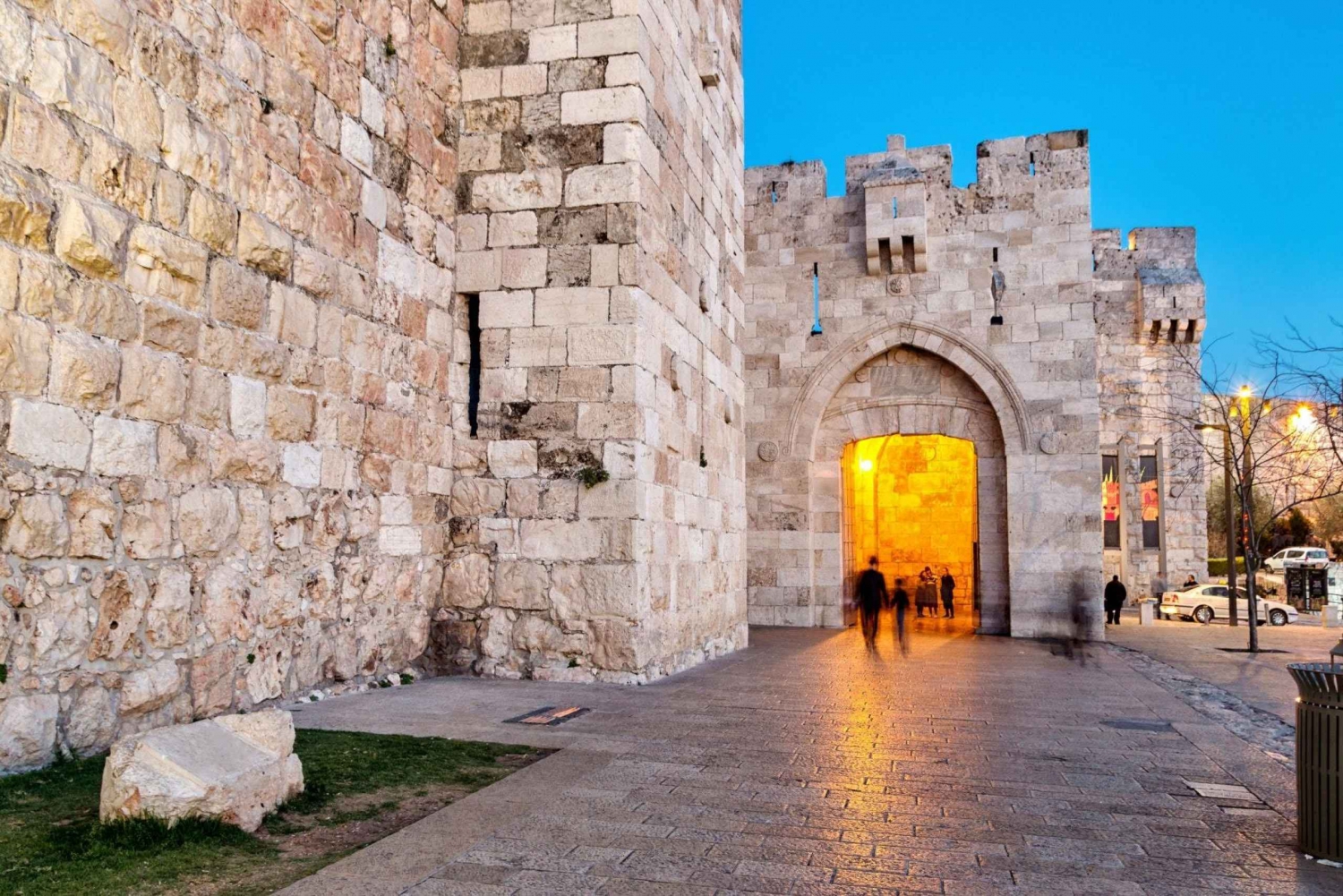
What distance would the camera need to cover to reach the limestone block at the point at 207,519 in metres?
5.29

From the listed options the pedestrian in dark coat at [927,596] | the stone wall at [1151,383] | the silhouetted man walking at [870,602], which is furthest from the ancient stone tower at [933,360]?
the stone wall at [1151,383]

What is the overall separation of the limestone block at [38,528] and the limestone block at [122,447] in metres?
0.28

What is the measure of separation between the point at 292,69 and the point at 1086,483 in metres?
11.9

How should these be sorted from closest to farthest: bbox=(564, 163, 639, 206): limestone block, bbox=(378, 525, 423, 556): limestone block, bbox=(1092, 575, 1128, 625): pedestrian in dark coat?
bbox=(378, 525, 423, 556): limestone block
bbox=(564, 163, 639, 206): limestone block
bbox=(1092, 575, 1128, 625): pedestrian in dark coat

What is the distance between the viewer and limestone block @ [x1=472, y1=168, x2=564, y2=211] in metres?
7.97

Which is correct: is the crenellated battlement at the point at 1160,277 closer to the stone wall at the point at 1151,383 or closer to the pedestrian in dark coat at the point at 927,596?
the stone wall at the point at 1151,383

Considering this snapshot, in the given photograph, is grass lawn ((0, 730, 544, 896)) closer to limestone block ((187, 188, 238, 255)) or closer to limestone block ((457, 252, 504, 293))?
limestone block ((187, 188, 238, 255))

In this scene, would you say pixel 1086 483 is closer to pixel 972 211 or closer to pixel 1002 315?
pixel 1002 315

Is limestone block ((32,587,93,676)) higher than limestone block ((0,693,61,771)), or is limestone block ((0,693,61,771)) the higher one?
limestone block ((32,587,93,676))

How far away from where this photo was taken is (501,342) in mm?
8008

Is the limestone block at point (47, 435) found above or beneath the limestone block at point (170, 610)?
above

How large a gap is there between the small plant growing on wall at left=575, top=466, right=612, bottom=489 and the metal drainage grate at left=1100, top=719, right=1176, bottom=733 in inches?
150

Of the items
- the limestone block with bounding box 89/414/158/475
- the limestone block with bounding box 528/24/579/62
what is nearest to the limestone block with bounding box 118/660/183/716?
the limestone block with bounding box 89/414/158/475

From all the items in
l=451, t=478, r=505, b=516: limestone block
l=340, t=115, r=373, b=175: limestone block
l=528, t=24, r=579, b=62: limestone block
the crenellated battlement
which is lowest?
l=451, t=478, r=505, b=516: limestone block
